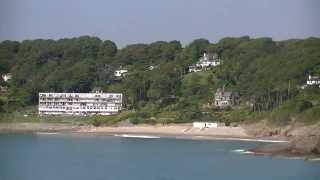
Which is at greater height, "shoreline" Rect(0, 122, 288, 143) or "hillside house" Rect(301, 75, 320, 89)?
"hillside house" Rect(301, 75, 320, 89)

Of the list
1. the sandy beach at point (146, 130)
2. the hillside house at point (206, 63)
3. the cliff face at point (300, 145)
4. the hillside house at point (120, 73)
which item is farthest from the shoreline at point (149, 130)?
the hillside house at point (206, 63)

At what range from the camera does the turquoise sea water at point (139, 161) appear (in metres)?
18.8

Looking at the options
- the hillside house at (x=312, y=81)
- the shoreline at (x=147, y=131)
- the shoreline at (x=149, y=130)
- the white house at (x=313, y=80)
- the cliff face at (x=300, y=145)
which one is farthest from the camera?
the white house at (x=313, y=80)

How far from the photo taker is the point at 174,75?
41.1m

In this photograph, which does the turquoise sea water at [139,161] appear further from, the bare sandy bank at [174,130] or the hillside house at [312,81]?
the hillside house at [312,81]

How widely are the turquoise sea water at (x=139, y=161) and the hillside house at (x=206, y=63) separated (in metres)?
12.4

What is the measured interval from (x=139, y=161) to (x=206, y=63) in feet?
68.1

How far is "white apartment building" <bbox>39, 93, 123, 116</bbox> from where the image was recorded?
3869 centimetres

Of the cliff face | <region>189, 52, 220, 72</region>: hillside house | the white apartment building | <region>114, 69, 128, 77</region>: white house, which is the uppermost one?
<region>189, 52, 220, 72</region>: hillside house

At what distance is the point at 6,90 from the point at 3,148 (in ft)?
53.8

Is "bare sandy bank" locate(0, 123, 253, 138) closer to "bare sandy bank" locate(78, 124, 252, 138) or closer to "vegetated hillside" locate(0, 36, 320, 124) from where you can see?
"bare sandy bank" locate(78, 124, 252, 138)

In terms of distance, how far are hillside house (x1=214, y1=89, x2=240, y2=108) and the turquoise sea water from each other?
22.5ft

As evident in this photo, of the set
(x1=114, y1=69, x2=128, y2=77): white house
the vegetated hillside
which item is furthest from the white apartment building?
(x1=114, y1=69, x2=128, y2=77): white house

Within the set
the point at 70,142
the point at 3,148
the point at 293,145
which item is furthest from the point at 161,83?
the point at 293,145
